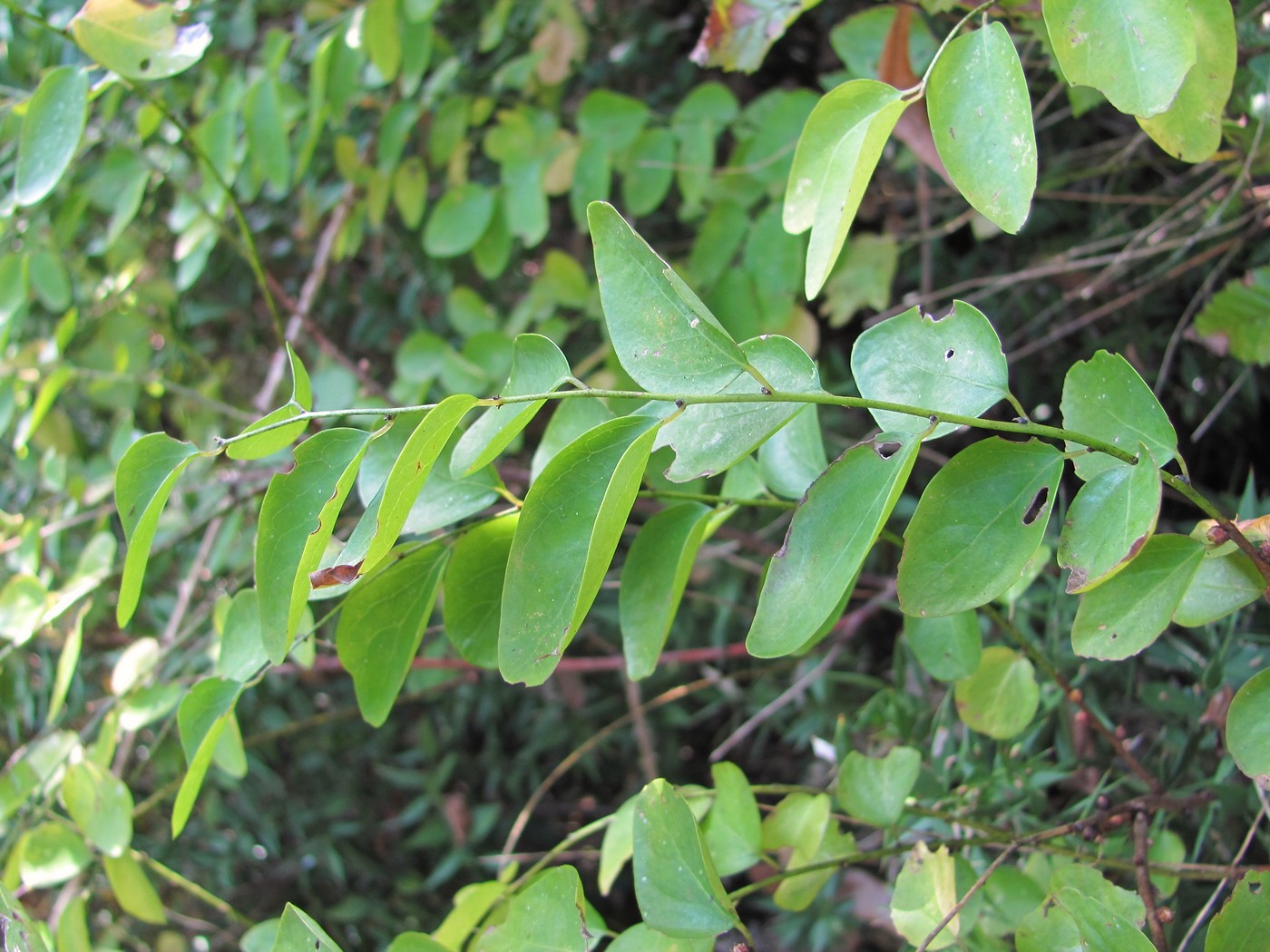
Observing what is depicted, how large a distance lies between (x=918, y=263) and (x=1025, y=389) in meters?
0.19

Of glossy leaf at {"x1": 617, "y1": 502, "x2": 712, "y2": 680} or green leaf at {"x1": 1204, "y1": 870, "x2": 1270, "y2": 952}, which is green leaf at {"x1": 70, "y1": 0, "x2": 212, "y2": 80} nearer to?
glossy leaf at {"x1": 617, "y1": 502, "x2": 712, "y2": 680}

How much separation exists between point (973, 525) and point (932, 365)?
63 millimetres

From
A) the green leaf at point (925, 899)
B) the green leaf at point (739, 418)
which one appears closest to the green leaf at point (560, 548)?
the green leaf at point (739, 418)

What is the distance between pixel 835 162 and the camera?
1.37ft

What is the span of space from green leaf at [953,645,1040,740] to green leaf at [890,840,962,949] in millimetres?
118

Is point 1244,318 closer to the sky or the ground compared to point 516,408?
closer to the ground

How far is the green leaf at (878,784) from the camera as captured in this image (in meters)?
0.53

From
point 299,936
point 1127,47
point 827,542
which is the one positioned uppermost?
point 1127,47

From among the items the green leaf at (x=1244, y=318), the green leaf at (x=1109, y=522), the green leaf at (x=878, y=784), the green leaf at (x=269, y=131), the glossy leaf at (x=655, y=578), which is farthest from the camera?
the green leaf at (x=269, y=131)

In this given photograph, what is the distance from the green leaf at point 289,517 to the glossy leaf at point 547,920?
0.15 metres

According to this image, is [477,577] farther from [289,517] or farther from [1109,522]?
[1109,522]

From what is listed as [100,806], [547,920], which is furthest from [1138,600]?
[100,806]

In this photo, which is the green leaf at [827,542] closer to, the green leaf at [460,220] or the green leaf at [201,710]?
the green leaf at [201,710]

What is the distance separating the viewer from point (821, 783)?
1.10 metres
